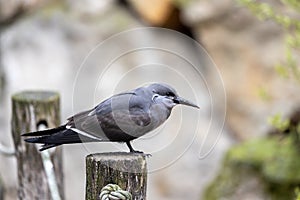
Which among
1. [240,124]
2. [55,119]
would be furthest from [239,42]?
[55,119]

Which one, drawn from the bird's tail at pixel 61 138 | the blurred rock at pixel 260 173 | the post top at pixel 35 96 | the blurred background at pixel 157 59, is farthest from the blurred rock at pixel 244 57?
the bird's tail at pixel 61 138

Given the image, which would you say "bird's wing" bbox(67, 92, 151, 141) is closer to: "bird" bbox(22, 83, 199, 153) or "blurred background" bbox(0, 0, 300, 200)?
"bird" bbox(22, 83, 199, 153)

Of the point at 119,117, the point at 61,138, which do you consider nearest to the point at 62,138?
the point at 61,138

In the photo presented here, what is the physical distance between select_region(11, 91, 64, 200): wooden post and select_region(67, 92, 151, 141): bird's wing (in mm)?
794

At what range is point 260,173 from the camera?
3.77 m

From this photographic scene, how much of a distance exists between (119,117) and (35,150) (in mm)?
962

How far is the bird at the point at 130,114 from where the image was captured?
1.99 metres

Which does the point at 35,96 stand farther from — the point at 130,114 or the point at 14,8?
the point at 14,8

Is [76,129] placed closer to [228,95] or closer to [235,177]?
[235,177]

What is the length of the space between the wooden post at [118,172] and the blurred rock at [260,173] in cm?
179

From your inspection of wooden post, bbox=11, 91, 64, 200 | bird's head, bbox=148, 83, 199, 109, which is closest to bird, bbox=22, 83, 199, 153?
bird's head, bbox=148, 83, 199, 109

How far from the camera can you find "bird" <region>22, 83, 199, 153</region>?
1994 millimetres

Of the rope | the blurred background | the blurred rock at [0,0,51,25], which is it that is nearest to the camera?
the rope

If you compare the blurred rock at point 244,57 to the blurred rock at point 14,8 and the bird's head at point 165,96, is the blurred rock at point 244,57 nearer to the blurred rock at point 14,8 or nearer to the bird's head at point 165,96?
the blurred rock at point 14,8
